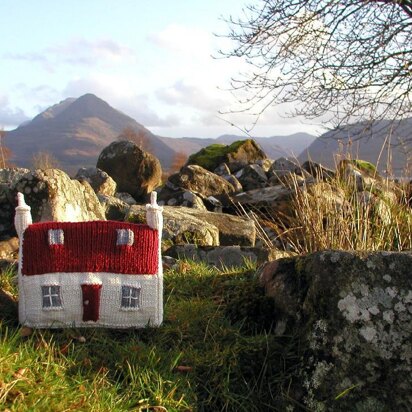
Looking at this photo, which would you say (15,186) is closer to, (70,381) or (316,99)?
(70,381)

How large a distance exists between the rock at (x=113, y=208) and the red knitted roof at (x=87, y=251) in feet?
15.8

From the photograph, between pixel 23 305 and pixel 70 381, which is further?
pixel 23 305

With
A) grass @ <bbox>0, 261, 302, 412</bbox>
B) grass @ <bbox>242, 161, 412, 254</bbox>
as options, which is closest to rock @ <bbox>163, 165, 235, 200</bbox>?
grass @ <bbox>242, 161, 412, 254</bbox>

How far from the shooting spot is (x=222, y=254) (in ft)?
20.0

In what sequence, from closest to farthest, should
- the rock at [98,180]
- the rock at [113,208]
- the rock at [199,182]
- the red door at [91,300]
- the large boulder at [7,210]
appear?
the red door at [91,300] < the large boulder at [7,210] < the rock at [113,208] < the rock at [98,180] < the rock at [199,182]

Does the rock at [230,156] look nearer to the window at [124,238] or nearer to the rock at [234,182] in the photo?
the rock at [234,182]

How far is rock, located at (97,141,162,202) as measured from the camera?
15.8m

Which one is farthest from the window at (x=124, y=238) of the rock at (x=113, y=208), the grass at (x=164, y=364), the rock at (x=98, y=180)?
the rock at (x=98, y=180)

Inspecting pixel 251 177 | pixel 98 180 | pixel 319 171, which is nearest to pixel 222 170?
pixel 251 177

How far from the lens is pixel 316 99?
11.4m

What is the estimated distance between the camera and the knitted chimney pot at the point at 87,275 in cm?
357

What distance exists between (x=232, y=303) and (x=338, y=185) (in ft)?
8.37

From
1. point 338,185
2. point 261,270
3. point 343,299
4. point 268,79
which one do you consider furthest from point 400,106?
point 343,299

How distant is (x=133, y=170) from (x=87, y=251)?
12.4 metres
